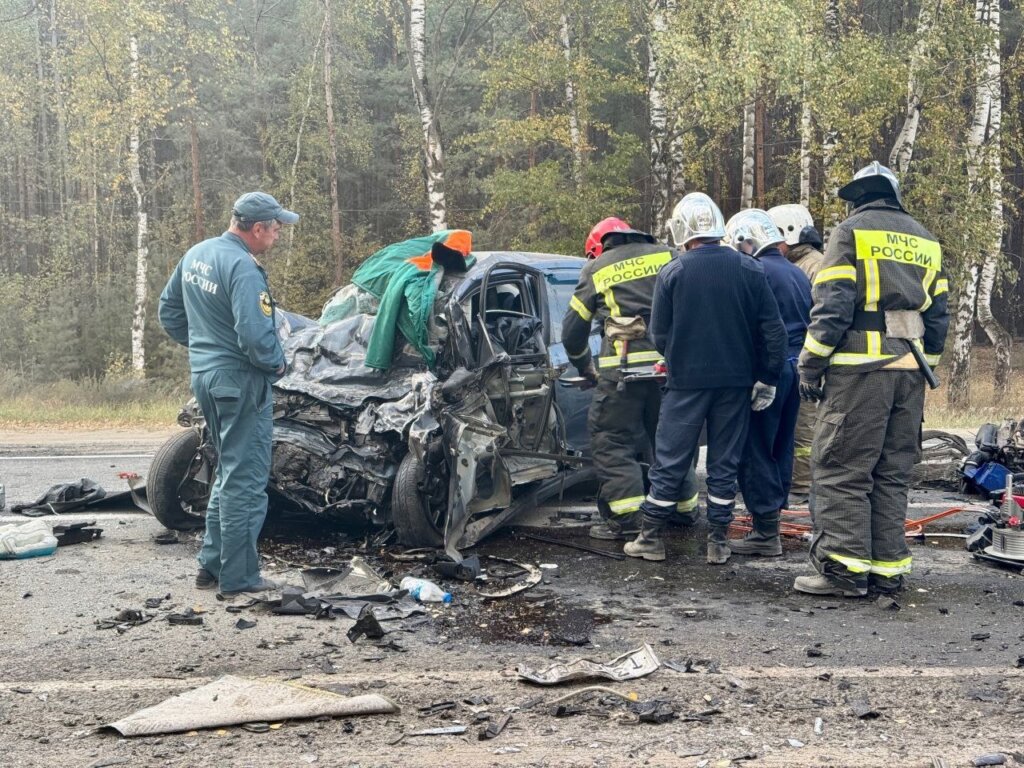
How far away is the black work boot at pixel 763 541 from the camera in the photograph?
6.43m

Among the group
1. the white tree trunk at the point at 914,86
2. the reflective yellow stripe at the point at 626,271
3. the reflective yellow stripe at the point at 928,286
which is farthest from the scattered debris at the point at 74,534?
the white tree trunk at the point at 914,86

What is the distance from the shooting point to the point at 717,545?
6176mm

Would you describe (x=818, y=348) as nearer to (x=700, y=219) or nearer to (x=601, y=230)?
(x=700, y=219)

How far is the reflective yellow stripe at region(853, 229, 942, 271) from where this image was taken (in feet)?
17.6

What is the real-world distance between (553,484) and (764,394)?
162 centimetres

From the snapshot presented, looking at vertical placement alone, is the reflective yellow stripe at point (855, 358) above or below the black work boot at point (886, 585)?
above

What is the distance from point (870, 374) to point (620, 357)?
178 centimetres

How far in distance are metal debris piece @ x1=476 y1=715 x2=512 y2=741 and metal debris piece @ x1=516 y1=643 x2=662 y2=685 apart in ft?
1.16

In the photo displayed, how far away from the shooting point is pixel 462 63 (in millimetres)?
28141

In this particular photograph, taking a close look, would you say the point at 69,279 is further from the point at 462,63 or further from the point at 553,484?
the point at 553,484

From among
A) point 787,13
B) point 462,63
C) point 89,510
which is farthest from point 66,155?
point 89,510

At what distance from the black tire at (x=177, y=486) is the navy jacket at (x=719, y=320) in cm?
307

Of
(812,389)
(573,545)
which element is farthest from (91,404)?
(812,389)

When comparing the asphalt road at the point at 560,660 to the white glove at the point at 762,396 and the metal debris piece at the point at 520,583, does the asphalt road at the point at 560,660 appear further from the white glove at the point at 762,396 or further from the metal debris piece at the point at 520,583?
the white glove at the point at 762,396
